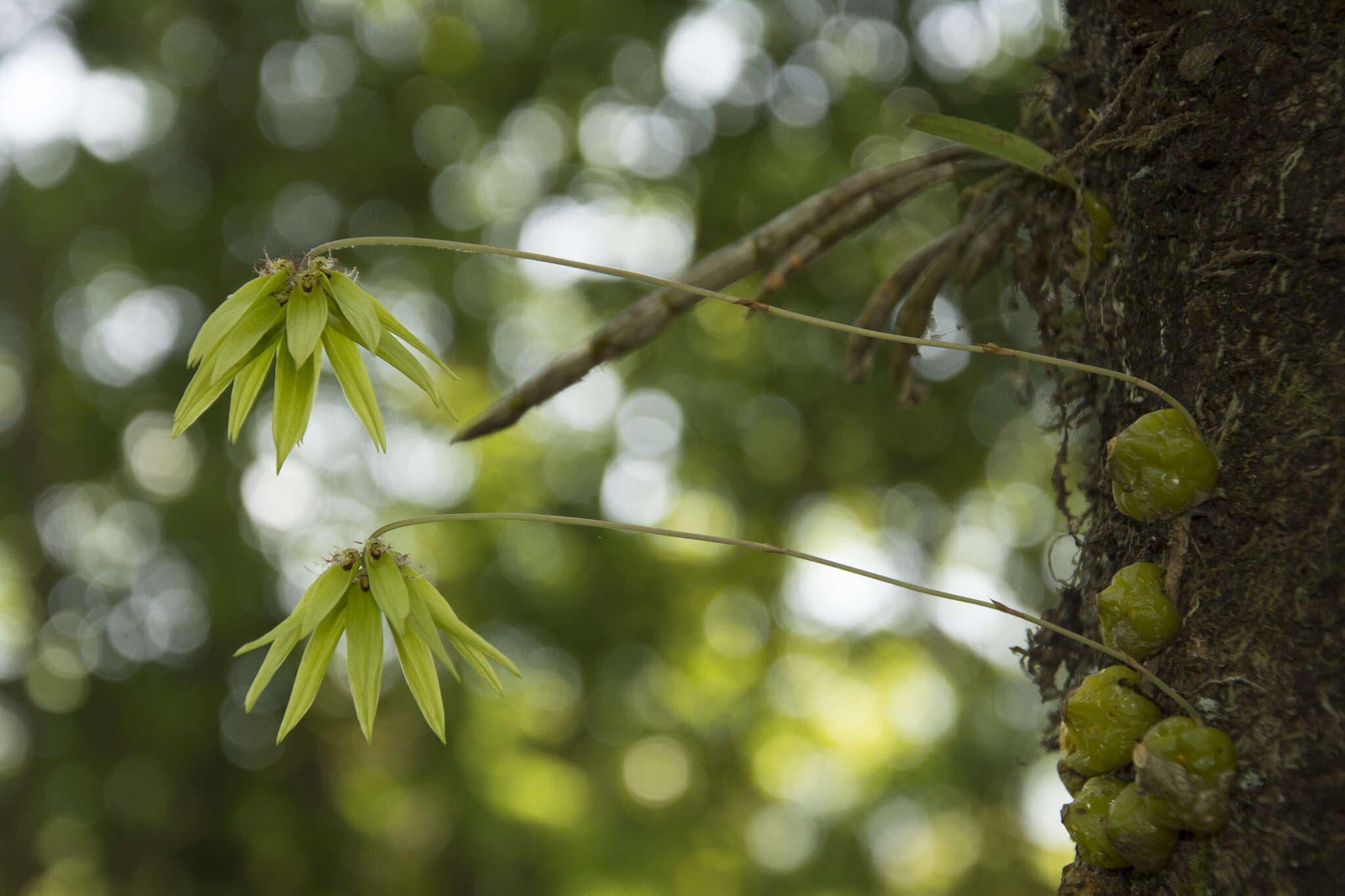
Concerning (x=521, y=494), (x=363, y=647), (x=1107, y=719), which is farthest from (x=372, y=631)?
(x=521, y=494)

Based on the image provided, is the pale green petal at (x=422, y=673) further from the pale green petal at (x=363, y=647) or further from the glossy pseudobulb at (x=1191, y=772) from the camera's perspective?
the glossy pseudobulb at (x=1191, y=772)

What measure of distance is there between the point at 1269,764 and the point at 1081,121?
0.45 meters

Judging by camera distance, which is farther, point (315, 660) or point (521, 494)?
point (521, 494)

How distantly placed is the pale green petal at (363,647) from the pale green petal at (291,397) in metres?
0.10

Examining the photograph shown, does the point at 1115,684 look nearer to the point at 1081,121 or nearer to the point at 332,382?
the point at 1081,121

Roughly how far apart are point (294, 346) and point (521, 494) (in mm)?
2544

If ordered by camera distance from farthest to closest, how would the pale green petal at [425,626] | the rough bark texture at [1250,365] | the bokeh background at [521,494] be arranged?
the bokeh background at [521,494] → the pale green petal at [425,626] → the rough bark texture at [1250,365]

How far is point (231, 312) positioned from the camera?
459 mm

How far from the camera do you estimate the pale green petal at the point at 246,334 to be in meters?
0.46

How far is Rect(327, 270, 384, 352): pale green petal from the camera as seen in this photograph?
452 millimetres

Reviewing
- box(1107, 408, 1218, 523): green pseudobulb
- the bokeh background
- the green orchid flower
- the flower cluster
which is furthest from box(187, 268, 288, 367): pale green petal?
the bokeh background

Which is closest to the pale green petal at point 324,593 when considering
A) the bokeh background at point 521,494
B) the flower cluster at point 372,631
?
the flower cluster at point 372,631

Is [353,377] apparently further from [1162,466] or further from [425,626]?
[1162,466]

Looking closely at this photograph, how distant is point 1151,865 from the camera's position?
0.41 m
